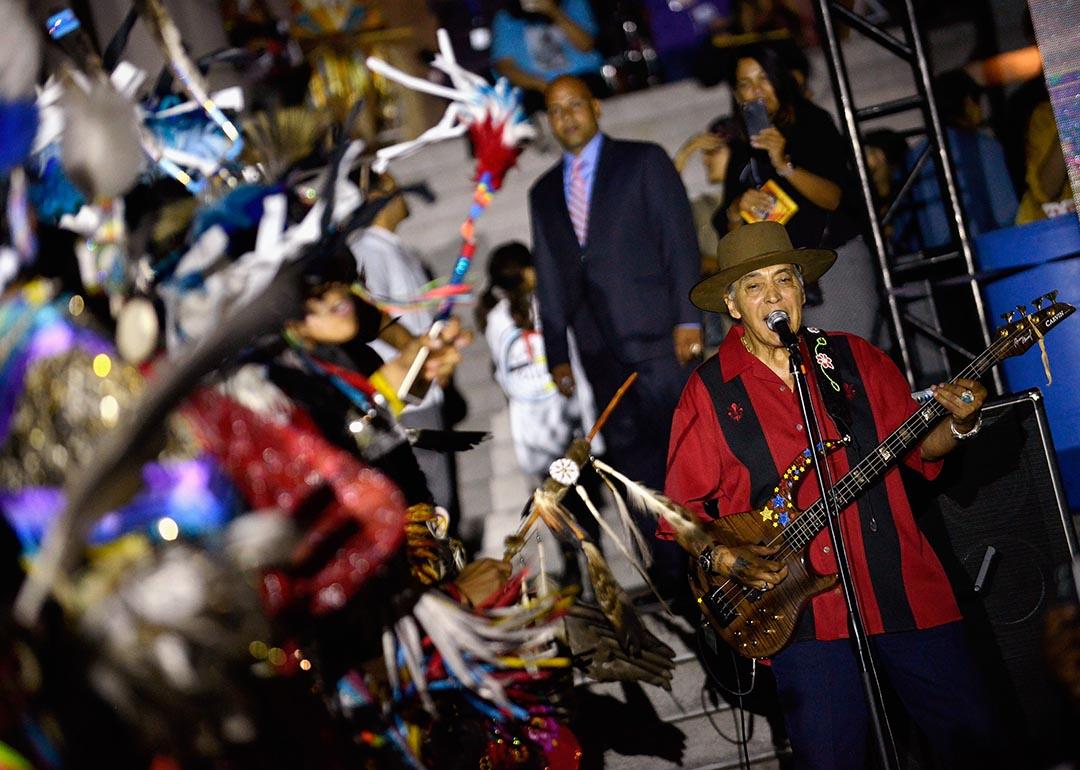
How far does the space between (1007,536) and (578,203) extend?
8.65ft

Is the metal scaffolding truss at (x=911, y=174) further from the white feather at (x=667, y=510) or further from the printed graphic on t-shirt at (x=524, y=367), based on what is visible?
the white feather at (x=667, y=510)

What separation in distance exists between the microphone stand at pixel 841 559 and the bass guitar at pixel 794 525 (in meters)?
0.14

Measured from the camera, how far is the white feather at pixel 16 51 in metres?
2.30

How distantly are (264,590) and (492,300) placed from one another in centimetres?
470

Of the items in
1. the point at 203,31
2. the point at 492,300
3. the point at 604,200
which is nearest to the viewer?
the point at 604,200

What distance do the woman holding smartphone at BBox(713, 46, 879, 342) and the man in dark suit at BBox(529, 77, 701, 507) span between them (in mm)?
385

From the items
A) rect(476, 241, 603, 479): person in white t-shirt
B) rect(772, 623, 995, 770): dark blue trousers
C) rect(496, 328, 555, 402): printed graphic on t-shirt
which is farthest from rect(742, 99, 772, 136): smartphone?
rect(772, 623, 995, 770): dark blue trousers

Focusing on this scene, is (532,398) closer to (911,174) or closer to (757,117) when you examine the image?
(757,117)

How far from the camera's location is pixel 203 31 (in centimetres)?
874

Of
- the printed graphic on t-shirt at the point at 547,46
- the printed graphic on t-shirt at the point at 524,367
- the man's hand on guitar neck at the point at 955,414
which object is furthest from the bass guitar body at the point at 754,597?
the printed graphic on t-shirt at the point at 547,46

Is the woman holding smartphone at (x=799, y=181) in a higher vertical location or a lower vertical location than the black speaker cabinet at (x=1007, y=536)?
higher

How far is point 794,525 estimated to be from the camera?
3.70 meters

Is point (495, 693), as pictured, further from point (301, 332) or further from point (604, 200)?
point (604, 200)

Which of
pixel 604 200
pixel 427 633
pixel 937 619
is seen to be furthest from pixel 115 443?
pixel 604 200
